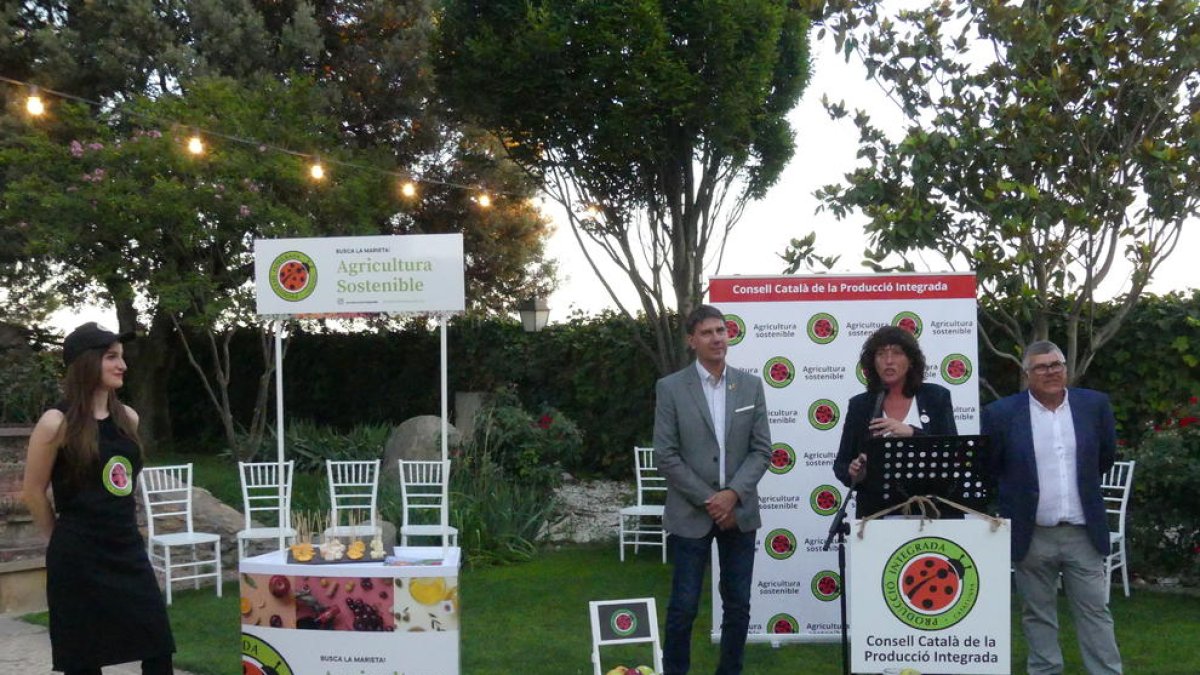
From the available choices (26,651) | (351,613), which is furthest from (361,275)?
(26,651)

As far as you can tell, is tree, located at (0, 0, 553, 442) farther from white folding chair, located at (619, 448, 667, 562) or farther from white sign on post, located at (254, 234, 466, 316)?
white sign on post, located at (254, 234, 466, 316)

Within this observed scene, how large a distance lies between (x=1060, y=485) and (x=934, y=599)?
832 mm

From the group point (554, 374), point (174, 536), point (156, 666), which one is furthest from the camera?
point (554, 374)

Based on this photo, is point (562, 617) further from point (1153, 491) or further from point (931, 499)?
point (1153, 491)

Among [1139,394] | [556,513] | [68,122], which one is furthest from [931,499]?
[68,122]

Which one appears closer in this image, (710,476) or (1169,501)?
(710,476)

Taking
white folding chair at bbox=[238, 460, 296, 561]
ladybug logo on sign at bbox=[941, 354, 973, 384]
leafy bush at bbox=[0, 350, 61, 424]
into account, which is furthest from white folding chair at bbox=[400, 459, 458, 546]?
leafy bush at bbox=[0, 350, 61, 424]

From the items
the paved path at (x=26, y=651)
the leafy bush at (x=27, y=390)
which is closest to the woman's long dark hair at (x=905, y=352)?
the paved path at (x=26, y=651)

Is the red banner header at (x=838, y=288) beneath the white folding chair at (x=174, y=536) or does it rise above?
above

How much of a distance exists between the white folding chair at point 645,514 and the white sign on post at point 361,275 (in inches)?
164

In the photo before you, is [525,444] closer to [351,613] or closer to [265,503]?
[265,503]

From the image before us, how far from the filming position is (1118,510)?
829 centimetres

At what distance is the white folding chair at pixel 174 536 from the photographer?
8.44 meters

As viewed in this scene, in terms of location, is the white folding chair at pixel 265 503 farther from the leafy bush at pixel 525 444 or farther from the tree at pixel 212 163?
the tree at pixel 212 163
